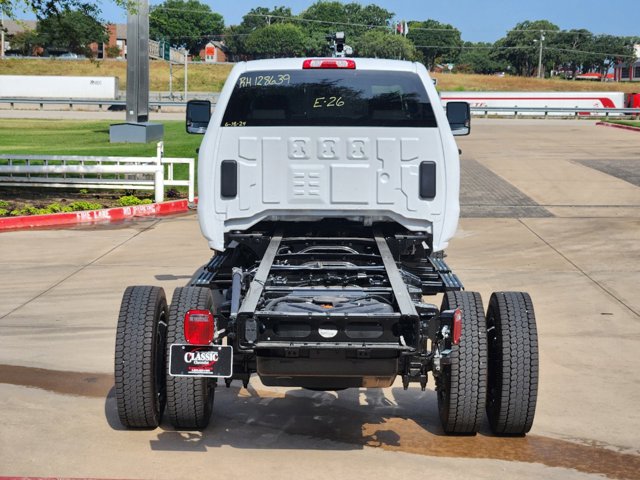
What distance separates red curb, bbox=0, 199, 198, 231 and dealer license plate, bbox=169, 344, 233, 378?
1107 centimetres

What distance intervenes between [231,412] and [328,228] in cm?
203

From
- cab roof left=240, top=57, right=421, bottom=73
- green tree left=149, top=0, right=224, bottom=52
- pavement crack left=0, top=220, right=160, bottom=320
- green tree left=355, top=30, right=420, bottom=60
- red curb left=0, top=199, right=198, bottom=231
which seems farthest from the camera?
green tree left=149, top=0, right=224, bottom=52

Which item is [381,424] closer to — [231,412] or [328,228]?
[231,412]

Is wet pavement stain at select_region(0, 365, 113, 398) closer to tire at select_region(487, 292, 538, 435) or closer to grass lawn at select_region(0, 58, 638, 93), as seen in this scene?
tire at select_region(487, 292, 538, 435)

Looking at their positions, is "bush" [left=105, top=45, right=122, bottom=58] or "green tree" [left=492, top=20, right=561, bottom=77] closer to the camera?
"bush" [left=105, top=45, right=122, bottom=58]

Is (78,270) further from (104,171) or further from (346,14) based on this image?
(346,14)

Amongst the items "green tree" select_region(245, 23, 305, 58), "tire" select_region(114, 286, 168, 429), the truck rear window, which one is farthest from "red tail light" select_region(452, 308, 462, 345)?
"green tree" select_region(245, 23, 305, 58)

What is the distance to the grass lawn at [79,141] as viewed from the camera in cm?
Answer: 2792

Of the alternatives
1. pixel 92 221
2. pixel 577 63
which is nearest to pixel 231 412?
pixel 92 221

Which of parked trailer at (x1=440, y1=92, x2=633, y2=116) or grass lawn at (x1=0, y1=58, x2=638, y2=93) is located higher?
grass lawn at (x1=0, y1=58, x2=638, y2=93)

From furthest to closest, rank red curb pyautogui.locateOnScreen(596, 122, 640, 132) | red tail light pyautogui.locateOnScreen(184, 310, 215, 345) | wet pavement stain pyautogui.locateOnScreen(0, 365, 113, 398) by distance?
red curb pyautogui.locateOnScreen(596, 122, 640, 132) < wet pavement stain pyautogui.locateOnScreen(0, 365, 113, 398) < red tail light pyautogui.locateOnScreen(184, 310, 215, 345)

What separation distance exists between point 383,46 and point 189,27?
60812 mm

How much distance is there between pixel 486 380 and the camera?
6.47m

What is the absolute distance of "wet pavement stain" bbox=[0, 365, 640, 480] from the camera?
6.41m
